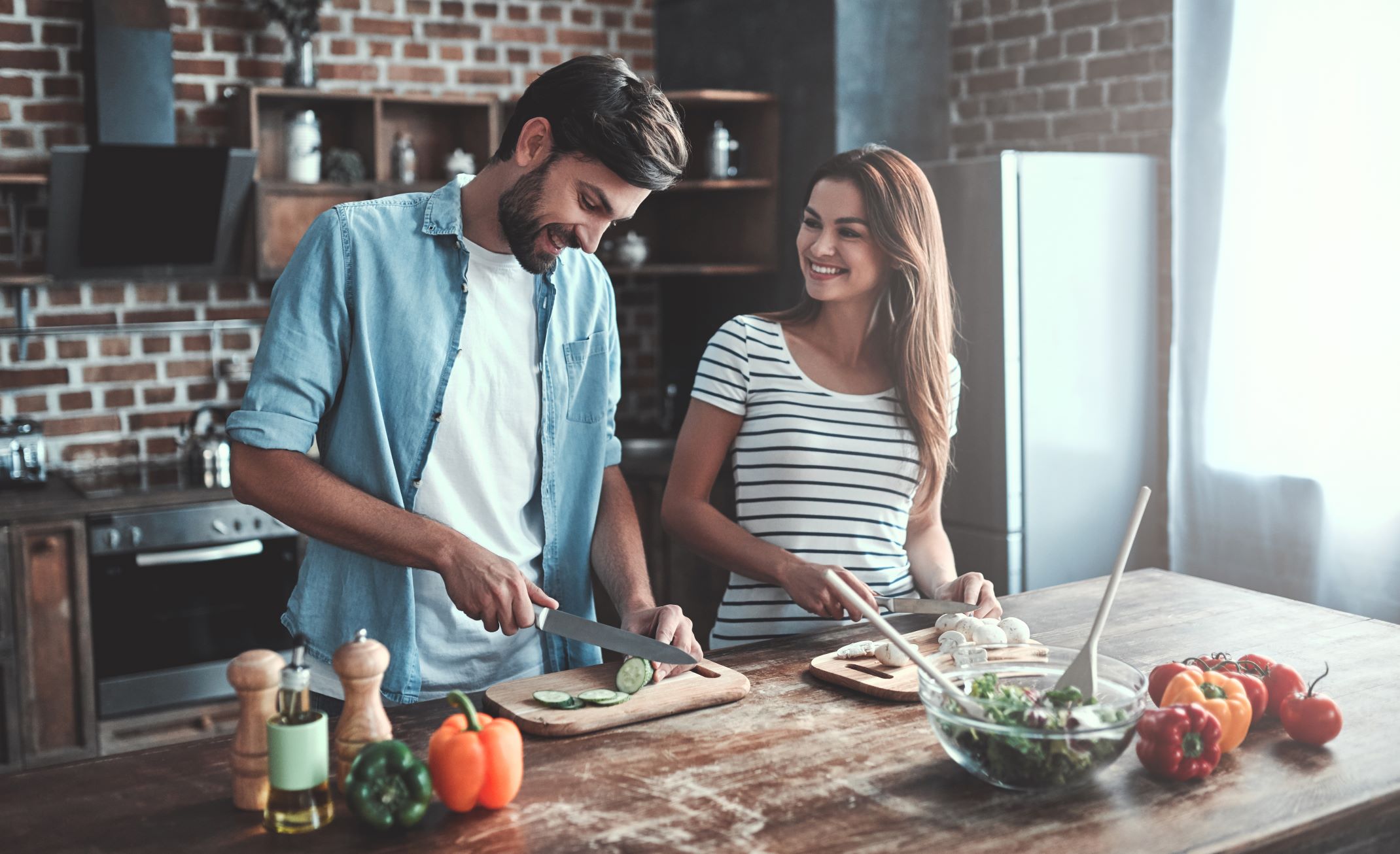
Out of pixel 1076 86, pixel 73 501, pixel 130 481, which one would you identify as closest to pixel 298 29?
pixel 130 481

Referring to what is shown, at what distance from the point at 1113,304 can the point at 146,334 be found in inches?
116

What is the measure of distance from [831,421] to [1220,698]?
871 millimetres

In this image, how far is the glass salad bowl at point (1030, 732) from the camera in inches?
52.1

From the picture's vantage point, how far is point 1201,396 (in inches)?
138

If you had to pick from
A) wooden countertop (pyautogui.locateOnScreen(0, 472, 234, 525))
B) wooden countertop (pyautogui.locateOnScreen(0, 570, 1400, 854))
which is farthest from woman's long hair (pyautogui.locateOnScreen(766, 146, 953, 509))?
wooden countertop (pyautogui.locateOnScreen(0, 472, 234, 525))

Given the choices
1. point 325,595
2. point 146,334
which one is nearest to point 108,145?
point 146,334

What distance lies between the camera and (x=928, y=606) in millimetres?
1985

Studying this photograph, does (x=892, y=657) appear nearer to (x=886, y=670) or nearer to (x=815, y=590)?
(x=886, y=670)

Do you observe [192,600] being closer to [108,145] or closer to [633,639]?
[108,145]

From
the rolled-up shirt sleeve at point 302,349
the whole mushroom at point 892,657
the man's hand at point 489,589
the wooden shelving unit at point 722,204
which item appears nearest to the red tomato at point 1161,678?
the whole mushroom at point 892,657

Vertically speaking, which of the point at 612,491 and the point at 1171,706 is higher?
the point at 612,491

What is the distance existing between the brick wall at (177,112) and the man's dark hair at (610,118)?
264 centimetres

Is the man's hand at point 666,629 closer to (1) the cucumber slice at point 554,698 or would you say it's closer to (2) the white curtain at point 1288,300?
(1) the cucumber slice at point 554,698

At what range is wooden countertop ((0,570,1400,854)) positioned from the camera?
49.4 inches
